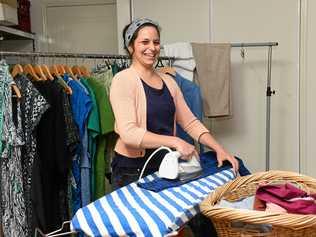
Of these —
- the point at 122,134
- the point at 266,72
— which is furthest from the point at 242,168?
the point at 266,72

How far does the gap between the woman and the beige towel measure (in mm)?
758

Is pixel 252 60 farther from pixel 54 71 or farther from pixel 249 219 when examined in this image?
pixel 249 219

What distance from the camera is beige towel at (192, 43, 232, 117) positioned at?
2453 millimetres

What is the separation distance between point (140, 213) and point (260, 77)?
1.98m

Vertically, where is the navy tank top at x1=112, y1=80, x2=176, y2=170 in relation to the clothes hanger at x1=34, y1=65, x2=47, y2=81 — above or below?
below

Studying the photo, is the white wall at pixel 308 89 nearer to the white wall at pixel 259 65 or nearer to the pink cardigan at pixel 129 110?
the white wall at pixel 259 65

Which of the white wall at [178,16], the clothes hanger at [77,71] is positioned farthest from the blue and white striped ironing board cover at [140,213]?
the white wall at [178,16]

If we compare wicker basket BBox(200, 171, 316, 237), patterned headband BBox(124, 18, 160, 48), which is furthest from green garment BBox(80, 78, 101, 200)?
wicker basket BBox(200, 171, 316, 237)

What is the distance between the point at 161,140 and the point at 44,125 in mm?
709

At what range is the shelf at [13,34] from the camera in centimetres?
297

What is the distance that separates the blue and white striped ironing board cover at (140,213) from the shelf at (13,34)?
2182mm

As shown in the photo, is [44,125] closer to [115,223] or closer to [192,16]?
[115,223]

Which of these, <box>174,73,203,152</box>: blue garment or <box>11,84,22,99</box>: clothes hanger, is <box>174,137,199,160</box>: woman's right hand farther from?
<box>174,73,203,152</box>: blue garment

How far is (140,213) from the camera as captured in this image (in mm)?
1051
